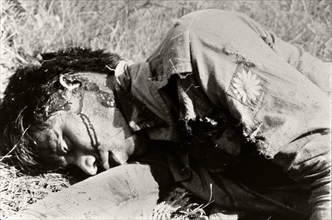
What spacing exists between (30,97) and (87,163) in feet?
1.29

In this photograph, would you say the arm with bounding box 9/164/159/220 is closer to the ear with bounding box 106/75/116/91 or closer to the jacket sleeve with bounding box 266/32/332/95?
the ear with bounding box 106/75/116/91

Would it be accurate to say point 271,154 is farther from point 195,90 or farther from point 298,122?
point 195,90

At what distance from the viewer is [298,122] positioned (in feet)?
7.06

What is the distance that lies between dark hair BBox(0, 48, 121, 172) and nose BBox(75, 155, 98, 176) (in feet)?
0.69

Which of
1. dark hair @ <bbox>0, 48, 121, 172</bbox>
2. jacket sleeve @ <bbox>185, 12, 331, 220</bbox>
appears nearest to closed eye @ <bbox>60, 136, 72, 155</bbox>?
dark hair @ <bbox>0, 48, 121, 172</bbox>

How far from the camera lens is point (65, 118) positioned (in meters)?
2.52

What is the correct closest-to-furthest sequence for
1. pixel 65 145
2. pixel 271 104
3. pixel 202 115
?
pixel 271 104
pixel 202 115
pixel 65 145

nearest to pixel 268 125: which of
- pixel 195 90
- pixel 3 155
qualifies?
pixel 195 90

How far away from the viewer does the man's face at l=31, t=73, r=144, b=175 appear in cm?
250

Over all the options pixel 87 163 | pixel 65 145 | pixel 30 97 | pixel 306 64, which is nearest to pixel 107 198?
pixel 87 163

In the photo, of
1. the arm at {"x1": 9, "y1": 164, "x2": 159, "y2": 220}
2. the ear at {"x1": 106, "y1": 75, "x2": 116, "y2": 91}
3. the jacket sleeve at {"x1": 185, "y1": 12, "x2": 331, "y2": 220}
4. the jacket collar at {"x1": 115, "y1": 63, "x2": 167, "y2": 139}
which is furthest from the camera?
the ear at {"x1": 106, "y1": 75, "x2": 116, "y2": 91}

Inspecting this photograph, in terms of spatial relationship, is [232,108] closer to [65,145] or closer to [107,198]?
[107,198]

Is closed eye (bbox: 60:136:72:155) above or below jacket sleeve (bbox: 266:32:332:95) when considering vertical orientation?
below

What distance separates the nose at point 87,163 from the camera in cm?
254
